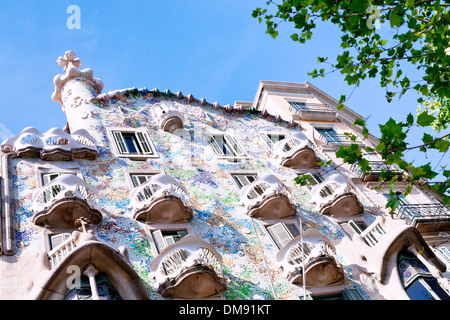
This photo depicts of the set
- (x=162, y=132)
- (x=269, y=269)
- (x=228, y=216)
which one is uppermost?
(x=162, y=132)

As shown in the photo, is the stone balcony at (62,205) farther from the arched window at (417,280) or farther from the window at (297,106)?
the window at (297,106)

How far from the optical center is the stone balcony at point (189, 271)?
13148 mm

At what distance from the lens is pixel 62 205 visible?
14.7 meters

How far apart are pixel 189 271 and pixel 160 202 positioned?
339 centimetres

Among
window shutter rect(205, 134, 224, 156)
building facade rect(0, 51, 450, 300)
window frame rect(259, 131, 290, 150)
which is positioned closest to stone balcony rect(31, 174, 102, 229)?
building facade rect(0, 51, 450, 300)

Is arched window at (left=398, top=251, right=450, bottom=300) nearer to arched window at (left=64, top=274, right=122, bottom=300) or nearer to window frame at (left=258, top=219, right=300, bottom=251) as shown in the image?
window frame at (left=258, top=219, right=300, bottom=251)

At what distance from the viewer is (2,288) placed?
1231 centimetres

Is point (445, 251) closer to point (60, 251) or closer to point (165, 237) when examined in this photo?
point (165, 237)

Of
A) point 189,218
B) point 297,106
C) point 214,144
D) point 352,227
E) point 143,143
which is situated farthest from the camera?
point 297,106

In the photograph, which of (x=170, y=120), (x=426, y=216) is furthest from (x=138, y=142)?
(x=426, y=216)

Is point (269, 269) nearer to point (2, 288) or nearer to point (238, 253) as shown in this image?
point (238, 253)
